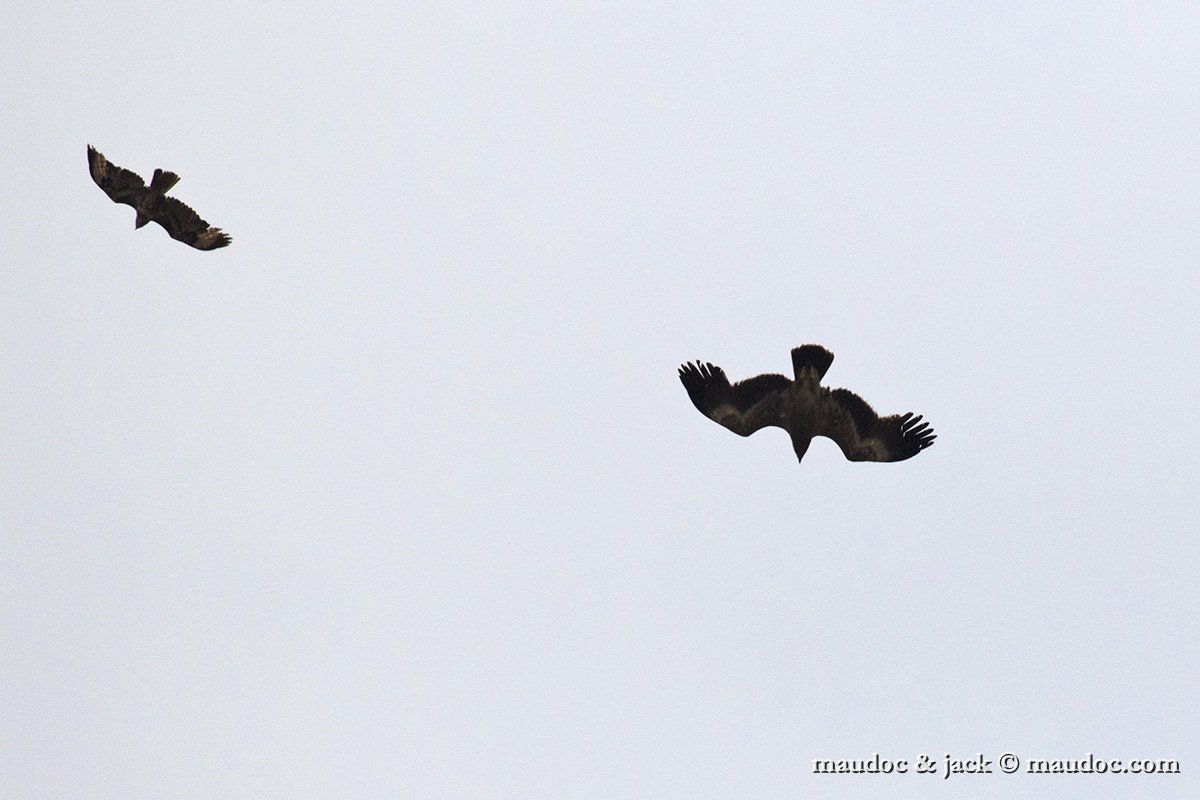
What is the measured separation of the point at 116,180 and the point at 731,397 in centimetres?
662

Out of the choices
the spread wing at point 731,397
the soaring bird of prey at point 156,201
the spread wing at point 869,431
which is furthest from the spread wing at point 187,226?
the spread wing at point 869,431

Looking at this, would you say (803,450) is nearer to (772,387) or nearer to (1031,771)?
(772,387)

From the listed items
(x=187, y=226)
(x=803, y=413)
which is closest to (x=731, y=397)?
(x=803, y=413)

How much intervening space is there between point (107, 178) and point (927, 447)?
846 cm

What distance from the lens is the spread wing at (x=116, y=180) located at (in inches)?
778

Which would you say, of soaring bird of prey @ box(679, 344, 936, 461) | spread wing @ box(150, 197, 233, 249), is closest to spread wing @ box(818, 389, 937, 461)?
soaring bird of prey @ box(679, 344, 936, 461)

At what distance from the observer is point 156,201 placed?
19.9 meters

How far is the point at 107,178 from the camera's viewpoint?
19.8m

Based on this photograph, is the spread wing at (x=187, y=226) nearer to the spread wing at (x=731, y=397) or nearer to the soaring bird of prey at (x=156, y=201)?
the soaring bird of prey at (x=156, y=201)

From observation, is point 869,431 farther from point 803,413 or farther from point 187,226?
point 187,226

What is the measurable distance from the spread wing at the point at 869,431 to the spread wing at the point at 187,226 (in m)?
6.54

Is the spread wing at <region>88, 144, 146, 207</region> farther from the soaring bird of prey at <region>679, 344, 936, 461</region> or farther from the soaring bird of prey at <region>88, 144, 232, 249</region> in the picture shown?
the soaring bird of prey at <region>679, 344, 936, 461</region>

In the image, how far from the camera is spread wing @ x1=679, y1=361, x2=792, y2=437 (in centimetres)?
1780

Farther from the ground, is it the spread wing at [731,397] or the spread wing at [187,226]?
the spread wing at [187,226]
